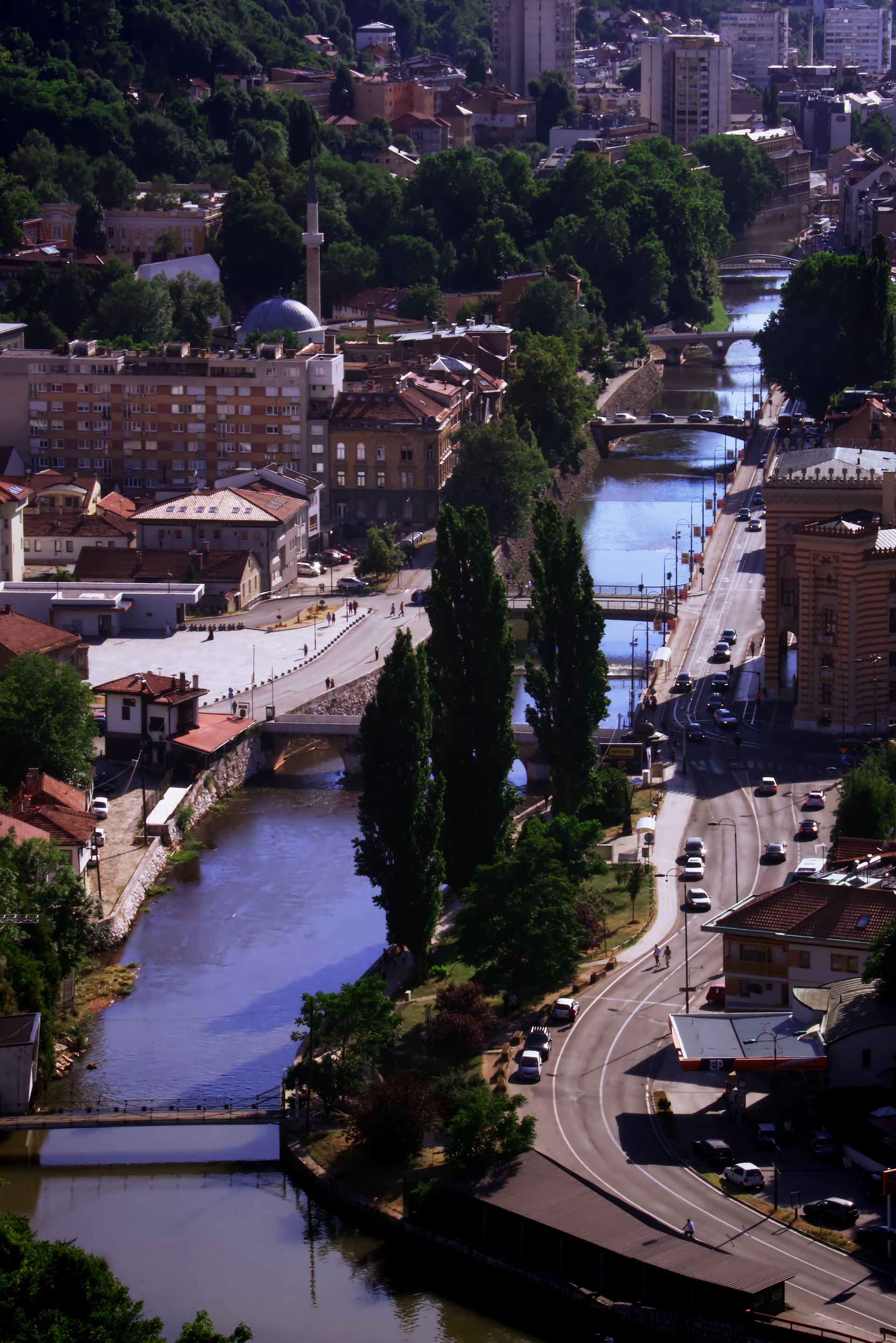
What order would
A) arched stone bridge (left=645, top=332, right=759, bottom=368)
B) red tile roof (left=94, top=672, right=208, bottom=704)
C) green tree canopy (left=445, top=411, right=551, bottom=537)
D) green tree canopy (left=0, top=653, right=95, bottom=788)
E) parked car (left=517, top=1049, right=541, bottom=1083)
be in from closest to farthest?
parked car (left=517, top=1049, right=541, bottom=1083) → green tree canopy (left=0, top=653, right=95, bottom=788) → red tile roof (left=94, top=672, right=208, bottom=704) → green tree canopy (left=445, top=411, right=551, bottom=537) → arched stone bridge (left=645, top=332, right=759, bottom=368)

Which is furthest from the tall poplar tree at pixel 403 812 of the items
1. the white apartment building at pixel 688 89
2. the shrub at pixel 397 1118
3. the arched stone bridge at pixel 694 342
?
the white apartment building at pixel 688 89

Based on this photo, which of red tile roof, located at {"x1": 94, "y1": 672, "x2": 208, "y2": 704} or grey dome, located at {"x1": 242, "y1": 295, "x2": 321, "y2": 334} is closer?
red tile roof, located at {"x1": 94, "y1": 672, "x2": 208, "y2": 704}

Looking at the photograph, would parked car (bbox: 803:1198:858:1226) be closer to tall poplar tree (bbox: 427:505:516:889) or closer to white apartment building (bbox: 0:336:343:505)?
tall poplar tree (bbox: 427:505:516:889)

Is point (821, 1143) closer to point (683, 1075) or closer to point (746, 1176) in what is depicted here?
point (746, 1176)

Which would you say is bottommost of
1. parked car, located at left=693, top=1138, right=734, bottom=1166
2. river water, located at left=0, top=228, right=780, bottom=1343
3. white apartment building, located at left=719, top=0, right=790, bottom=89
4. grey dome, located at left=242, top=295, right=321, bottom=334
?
river water, located at left=0, top=228, right=780, bottom=1343

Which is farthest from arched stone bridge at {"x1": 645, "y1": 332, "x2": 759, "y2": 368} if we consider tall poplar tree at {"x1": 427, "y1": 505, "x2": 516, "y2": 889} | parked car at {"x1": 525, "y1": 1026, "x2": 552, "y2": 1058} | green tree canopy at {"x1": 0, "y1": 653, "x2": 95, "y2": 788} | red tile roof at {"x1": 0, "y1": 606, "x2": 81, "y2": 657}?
parked car at {"x1": 525, "y1": 1026, "x2": 552, "y2": 1058}

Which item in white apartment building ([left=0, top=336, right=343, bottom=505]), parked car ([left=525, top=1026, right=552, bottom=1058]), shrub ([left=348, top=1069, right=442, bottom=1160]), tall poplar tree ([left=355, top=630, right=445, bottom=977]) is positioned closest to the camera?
shrub ([left=348, top=1069, right=442, bottom=1160])

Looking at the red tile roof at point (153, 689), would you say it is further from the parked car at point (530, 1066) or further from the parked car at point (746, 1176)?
the parked car at point (746, 1176)
